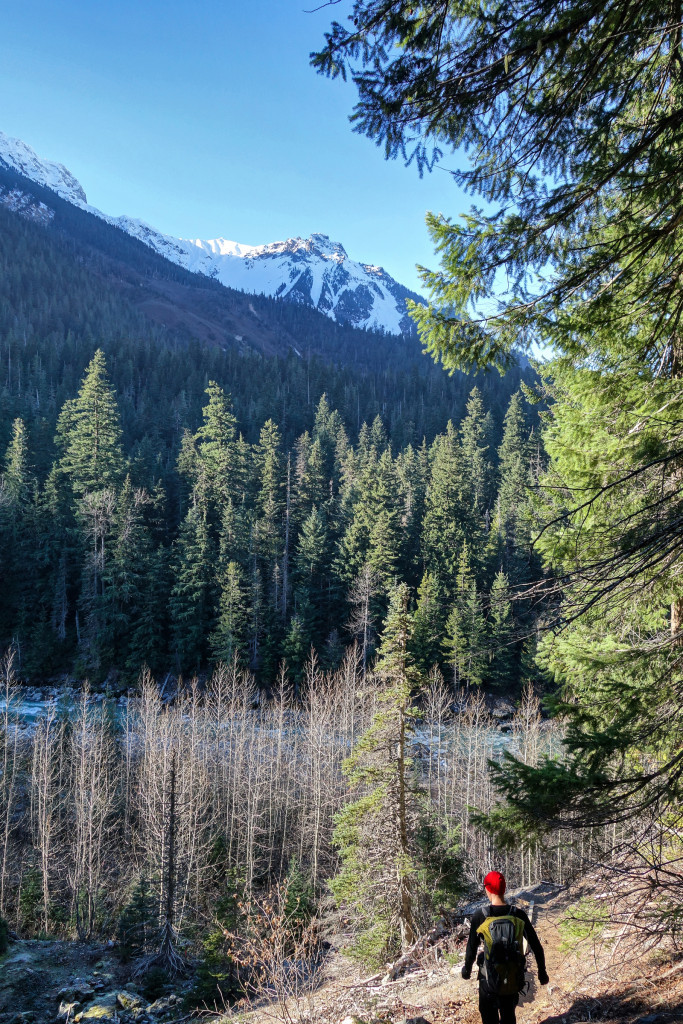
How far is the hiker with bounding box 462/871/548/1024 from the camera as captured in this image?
358cm

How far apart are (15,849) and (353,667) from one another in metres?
15.9

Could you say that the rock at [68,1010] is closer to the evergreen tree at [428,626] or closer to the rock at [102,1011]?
the rock at [102,1011]

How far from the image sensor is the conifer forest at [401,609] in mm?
3451

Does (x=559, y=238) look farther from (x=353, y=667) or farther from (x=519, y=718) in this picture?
(x=519, y=718)

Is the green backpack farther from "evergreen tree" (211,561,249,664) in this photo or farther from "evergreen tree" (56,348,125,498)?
"evergreen tree" (56,348,125,498)

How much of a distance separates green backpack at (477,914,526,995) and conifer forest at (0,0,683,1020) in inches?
21.9

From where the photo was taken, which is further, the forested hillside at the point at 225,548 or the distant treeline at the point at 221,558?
the forested hillside at the point at 225,548

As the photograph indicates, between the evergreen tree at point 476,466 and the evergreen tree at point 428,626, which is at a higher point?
the evergreen tree at point 476,466

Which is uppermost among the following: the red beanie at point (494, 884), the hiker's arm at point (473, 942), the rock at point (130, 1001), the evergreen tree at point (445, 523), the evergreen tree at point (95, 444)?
the evergreen tree at point (95, 444)

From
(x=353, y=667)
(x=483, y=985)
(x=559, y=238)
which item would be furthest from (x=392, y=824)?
(x=353, y=667)

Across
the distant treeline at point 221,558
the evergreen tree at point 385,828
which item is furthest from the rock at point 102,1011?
the distant treeline at point 221,558

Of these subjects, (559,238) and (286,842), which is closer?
(559,238)

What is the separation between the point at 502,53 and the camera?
11.4ft

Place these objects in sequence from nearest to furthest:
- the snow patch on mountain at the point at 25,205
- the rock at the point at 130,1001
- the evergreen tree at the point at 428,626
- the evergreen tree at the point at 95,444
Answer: the rock at the point at 130,1001
the evergreen tree at the point at 428,626
the evergreen tree at the point at 95,444
the snow patch on mountain at the point at 25,205
